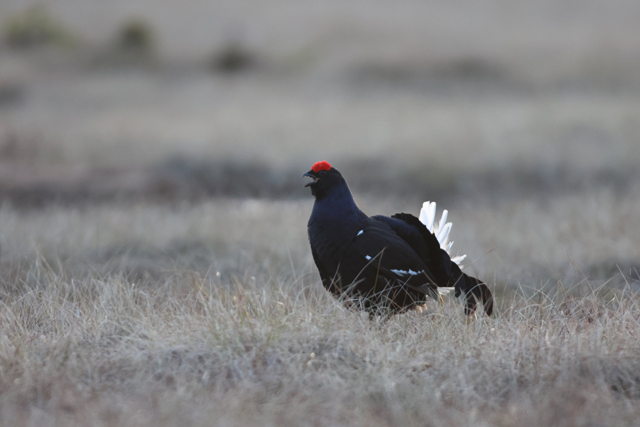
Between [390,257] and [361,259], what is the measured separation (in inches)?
9.8

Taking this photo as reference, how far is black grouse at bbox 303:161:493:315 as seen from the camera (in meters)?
4.54

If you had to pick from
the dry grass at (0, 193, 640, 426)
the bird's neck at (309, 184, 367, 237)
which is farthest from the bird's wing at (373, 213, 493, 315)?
the bird's neck at (309, 184, 367, 237)

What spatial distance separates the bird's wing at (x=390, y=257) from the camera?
14.9 feet

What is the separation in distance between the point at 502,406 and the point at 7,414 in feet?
7.97

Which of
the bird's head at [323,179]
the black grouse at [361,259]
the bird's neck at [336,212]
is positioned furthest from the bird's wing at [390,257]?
the bird's head at [323,179]

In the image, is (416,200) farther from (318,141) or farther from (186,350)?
(186,350)

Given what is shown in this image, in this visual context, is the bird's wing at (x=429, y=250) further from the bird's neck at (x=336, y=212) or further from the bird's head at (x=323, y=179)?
the bird's head at (x=323, y=179)

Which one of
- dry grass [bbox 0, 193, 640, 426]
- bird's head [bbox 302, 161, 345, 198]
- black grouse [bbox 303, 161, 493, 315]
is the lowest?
dry grass [bbox 0, 193, 640, 426]

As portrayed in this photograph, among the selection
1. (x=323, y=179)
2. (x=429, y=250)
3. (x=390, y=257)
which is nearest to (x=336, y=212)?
(x=323, y=179)

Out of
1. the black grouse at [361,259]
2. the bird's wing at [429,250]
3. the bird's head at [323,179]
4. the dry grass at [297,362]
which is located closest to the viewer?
the dry grass at [297,362]

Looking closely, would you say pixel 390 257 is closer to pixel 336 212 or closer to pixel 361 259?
pixel 361 259

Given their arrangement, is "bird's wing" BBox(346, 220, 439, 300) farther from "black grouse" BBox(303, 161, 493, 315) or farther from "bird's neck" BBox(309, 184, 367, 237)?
"bird's neck" BBox(309, 184, 367, 237)

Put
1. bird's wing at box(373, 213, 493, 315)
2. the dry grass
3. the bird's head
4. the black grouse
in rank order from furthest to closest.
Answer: bird's wing at box(373, 213, 493, 315) → the bird's head → the black grouse → the dry grass

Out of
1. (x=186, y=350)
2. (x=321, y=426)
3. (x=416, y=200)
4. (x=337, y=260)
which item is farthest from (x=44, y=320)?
(x=416, y=200)
